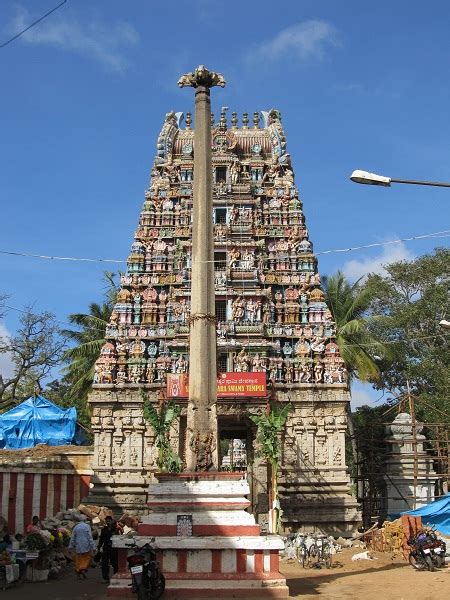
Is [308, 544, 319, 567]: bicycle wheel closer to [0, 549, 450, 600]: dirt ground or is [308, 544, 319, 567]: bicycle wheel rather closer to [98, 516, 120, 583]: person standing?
[0, 549, 450, 600]: dirt ground

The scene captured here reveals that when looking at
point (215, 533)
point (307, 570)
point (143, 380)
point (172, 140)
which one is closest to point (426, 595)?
point (215, 533)

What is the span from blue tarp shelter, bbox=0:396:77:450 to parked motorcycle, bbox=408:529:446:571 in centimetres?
2140

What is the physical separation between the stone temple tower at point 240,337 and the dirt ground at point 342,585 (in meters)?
8.90

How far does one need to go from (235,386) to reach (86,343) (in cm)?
1561

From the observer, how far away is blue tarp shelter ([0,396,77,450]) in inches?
1436

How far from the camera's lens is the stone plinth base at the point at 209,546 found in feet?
45.7

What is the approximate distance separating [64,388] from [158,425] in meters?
28.0

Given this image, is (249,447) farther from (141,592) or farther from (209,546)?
Result: (141,592)

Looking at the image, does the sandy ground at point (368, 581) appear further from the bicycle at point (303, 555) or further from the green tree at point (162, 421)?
the green tree at point (162, 421)

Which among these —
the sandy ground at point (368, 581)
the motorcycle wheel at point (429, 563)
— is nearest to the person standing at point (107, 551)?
the sandy ground at point (368, 581)

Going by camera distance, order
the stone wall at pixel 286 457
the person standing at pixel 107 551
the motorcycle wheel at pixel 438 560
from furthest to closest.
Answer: the stone wall at pixel 286 457
the motorcycle wheel at pixel 438 560
the person standing at pixel 107 551

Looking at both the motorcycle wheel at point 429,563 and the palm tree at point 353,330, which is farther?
the palm tree at point 353,330

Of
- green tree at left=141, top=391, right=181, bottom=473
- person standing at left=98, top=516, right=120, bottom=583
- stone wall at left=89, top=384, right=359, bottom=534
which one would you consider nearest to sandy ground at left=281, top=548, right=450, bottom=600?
person standing at left=98, top=516, right=120, bottom=583

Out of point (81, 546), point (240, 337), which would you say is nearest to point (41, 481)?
point (81, 546)
